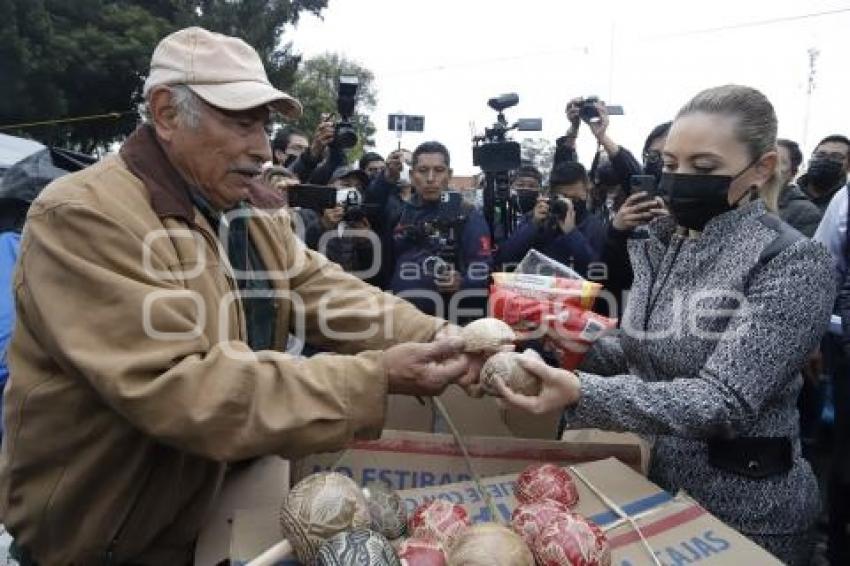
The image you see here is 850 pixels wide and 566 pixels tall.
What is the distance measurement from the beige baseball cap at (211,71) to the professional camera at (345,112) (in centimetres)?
367

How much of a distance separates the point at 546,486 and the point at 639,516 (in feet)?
0.77

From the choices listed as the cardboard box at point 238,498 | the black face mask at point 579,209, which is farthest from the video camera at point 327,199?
the cardboard box at point 238,498

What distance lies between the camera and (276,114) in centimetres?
223

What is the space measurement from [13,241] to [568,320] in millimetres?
2732

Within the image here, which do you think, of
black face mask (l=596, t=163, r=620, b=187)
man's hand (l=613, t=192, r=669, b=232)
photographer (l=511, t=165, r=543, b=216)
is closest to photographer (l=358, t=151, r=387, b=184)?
photographer (l=511, t=165, r=543, b=216)

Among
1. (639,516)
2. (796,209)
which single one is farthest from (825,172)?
(639,516)

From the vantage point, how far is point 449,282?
448 cm

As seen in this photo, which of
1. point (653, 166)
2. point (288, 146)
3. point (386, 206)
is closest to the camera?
point (653, 166)

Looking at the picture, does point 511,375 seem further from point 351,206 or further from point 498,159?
point 351,206

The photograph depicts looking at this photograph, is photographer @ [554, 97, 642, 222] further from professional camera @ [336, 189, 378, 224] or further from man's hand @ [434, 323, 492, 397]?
man's hand @ [434, 323, 492, 397]

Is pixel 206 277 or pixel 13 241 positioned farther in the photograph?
pixel 13 241

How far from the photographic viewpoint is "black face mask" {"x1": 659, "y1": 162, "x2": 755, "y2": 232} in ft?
6.15

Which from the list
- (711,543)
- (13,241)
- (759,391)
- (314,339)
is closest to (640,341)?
(759,391)

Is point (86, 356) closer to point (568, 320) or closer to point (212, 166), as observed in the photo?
point (212, 166)
